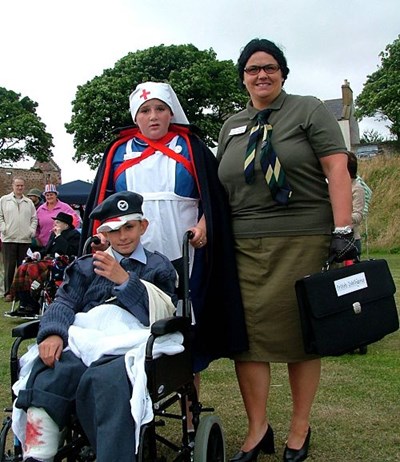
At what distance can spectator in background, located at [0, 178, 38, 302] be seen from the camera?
9133mm

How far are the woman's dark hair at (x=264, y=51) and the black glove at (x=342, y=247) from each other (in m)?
0.85

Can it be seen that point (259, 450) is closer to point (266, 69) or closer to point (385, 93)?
point (266, 69)

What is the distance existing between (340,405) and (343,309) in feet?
4.54

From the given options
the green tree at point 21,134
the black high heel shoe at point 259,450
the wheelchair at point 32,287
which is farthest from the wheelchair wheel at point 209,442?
the green tree at point 21,134

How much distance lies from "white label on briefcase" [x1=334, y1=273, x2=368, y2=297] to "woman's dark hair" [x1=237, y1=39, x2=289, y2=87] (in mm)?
1046

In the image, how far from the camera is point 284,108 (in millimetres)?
3123

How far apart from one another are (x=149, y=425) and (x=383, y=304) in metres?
1.30

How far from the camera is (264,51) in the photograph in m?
3.07

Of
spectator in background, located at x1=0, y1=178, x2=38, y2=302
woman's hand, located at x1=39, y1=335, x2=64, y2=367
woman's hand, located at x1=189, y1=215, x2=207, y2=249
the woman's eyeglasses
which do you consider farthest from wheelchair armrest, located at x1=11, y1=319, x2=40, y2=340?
spectator in background, located at x1=0, y1=178, x2=38, y2=302

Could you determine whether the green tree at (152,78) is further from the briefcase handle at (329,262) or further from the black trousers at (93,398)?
the black trousers at (93,398)

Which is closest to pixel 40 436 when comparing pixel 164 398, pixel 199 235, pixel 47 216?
pixel 164 398

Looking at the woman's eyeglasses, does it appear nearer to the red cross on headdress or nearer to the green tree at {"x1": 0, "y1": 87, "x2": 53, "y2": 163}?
the red cross on headdress

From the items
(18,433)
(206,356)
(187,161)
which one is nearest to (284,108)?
(187,161)

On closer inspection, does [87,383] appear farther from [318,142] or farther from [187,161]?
[318,142]
